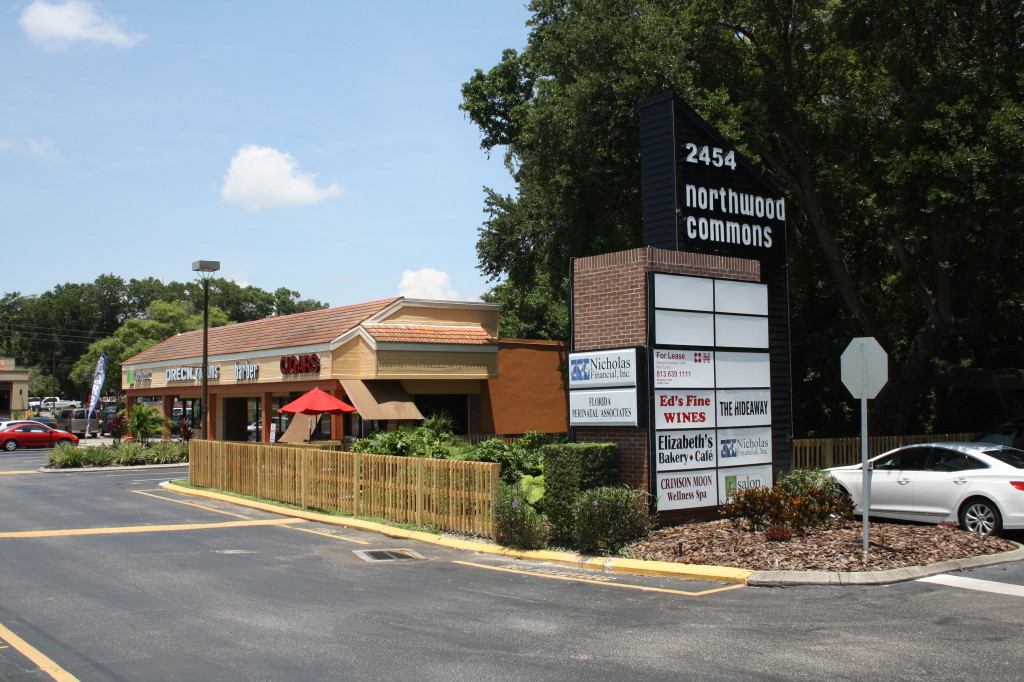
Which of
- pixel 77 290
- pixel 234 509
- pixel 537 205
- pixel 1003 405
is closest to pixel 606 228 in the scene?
pixel 537 205

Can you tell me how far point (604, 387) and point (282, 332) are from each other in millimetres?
23090

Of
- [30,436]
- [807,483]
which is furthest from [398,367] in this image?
[30,436]

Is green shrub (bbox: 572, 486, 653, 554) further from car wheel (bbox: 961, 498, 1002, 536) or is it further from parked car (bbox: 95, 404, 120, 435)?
parked car (bbox: 95, 404, 120, 435)

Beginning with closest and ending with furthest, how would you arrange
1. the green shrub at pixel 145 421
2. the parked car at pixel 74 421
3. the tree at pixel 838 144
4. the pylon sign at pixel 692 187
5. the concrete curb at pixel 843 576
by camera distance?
1. the concrete curb at pixel 843 576
2. the pylon sign at pixel 692 187
3. the tree at pixel 838 144
4. the green shrub at pixel 145 421
5. the parked car at pixel 74 421

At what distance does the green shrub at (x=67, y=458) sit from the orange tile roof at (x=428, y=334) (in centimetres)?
Result: 1295

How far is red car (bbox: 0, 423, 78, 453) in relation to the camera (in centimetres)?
4875

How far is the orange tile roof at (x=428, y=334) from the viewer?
30.1m

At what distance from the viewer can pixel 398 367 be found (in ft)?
99.6

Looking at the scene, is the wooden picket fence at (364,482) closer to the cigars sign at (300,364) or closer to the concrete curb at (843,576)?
the concrete curb at (843,576)

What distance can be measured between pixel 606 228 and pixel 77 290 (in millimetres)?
129580

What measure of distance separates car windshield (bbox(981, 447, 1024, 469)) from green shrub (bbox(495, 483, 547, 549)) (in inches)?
270

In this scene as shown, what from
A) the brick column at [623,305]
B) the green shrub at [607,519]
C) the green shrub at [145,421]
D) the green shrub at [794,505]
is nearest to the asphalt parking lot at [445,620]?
the green shrub at [607,519]

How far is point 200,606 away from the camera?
970 cm

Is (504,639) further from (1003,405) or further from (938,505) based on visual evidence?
(1003,405)
